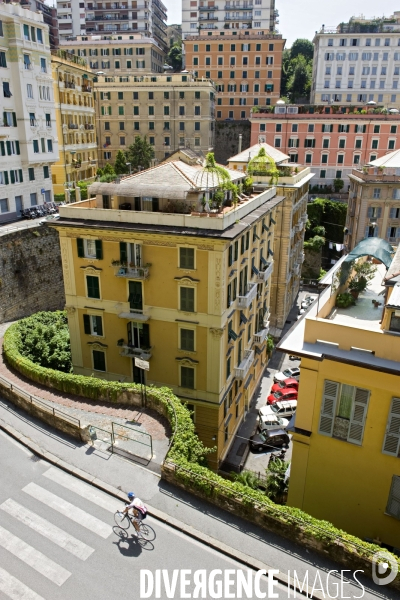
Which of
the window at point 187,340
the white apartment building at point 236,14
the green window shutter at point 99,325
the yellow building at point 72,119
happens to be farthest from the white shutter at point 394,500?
the white apartment building at point 236,14

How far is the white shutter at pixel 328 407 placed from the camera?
16.2m

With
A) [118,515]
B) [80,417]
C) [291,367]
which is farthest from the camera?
[291,367]

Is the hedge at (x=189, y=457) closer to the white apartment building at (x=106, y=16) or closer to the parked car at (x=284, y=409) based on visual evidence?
the parked car at (x=284, y=409)

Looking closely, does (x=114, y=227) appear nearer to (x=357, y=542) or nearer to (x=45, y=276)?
(x=357, y=542)

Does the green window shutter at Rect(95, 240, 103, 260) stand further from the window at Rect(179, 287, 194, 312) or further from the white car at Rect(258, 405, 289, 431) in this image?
the white car at Rect(258, 405, 289, 431)

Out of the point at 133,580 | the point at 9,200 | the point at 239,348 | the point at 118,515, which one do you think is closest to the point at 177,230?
the point at 239,348

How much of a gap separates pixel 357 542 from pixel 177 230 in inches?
680

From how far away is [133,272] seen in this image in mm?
27000

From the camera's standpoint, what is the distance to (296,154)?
266ft

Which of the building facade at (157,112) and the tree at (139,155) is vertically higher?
the building facade at (157,112)

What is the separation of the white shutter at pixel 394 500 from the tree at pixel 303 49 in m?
129

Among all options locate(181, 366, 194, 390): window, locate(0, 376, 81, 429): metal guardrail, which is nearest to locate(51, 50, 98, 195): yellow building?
locate(181, 366, 194, 390): window

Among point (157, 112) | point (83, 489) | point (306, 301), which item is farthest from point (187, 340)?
point (157, 112)

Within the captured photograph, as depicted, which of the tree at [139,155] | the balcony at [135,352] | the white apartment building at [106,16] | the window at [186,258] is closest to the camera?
the window at [186,258]
